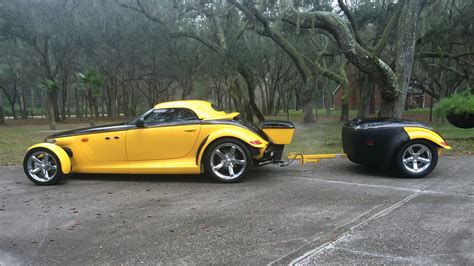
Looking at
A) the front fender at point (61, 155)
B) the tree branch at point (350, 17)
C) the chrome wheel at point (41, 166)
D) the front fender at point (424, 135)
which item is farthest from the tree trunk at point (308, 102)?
→ the chrome wheel at point (41, 166)

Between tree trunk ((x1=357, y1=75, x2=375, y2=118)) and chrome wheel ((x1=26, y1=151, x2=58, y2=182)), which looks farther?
tree trunk ((x1=357, y1=75, x2=375, y2=118))

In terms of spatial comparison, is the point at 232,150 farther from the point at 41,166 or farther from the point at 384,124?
the point at 41,166

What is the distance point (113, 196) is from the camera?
6.17m

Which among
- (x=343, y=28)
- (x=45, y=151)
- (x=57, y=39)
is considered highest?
(x=57, y=39)

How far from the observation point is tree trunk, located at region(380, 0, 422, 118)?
36.5 ft

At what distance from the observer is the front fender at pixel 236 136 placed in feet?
22.4

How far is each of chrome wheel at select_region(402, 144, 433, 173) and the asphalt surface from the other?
250 mm

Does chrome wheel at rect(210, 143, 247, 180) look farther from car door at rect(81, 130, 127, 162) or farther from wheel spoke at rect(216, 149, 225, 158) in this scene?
car door at rect(81, 130, 127, 162)

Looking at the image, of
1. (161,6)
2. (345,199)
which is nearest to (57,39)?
(161,6)

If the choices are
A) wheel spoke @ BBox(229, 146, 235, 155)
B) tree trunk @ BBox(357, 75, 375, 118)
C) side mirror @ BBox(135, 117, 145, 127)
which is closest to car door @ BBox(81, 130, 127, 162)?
side mirror @ BBox(135, 117, 145, 127)

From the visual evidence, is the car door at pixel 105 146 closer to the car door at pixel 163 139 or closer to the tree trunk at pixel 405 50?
the car door at pixel 163 139

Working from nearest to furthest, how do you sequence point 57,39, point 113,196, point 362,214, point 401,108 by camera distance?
1. point 362,214
2. point 113,196
3. point 401,108
4. point 57,39

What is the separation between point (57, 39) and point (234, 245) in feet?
95.6

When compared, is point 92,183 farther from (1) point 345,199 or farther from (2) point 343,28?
(2) point 343,28
